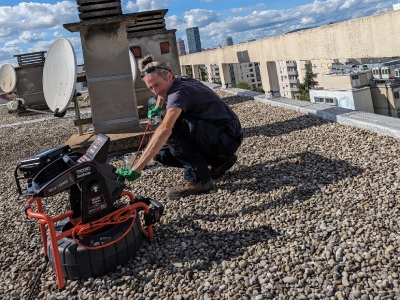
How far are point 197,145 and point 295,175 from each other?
0.96m

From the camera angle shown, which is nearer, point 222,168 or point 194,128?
point 194,128

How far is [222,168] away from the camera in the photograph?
430 centimetres

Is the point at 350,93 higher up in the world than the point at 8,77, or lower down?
lower down

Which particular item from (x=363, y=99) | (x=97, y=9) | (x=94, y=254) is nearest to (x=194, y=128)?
(x=94, y=254)

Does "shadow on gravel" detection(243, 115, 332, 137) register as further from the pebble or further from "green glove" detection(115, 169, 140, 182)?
"green glove" detection(115, 169, 140, 182)

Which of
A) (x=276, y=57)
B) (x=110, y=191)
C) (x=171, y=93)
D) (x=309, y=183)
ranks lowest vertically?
(x=309, y=183)

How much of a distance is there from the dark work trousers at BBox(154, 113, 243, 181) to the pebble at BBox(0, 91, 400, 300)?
26 cm

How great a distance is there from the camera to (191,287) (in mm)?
2467

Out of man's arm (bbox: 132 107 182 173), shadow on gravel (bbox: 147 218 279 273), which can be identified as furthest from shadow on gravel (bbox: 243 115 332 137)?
shadow on gravel (bbox: 147 218 279 273)

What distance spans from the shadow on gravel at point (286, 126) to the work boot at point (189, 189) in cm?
228

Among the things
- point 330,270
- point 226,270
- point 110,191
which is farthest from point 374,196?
point 110,191

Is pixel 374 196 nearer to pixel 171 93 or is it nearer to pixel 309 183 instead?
pixel 309 183

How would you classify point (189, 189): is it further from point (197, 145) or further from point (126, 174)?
point (126, 174)

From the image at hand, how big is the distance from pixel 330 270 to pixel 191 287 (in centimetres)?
79
